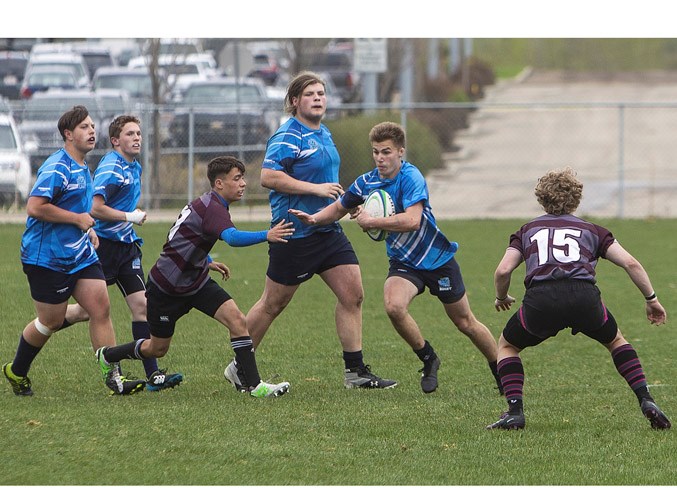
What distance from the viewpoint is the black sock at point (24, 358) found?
767cm

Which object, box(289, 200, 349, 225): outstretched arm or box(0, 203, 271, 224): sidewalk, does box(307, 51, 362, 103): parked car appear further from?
box(289, 200, 349, 225): outstretched arm

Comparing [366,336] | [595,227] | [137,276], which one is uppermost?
[595,227]

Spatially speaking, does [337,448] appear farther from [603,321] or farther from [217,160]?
[217,160]

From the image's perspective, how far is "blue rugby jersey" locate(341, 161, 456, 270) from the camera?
25.0ft

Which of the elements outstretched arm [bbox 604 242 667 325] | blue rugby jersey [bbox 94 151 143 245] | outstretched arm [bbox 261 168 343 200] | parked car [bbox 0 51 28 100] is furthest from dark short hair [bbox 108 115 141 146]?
parked car [bbox 0 51 28 100]

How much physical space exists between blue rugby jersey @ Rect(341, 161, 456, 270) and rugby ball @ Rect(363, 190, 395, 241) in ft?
0.35

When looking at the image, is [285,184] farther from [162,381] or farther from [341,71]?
[341,71]

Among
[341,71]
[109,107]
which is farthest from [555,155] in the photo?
[109,107]

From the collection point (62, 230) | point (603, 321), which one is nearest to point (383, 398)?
point (603, 321)

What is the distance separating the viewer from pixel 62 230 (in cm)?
746

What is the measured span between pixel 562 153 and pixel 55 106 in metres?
14.5

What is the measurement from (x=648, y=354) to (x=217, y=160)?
407 centimetres

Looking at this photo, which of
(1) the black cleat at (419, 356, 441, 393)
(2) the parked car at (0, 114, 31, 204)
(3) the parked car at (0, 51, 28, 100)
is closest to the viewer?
(1) the black cleat at (419, 356, 441, 393)

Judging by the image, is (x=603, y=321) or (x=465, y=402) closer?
(x=603, y=321)
